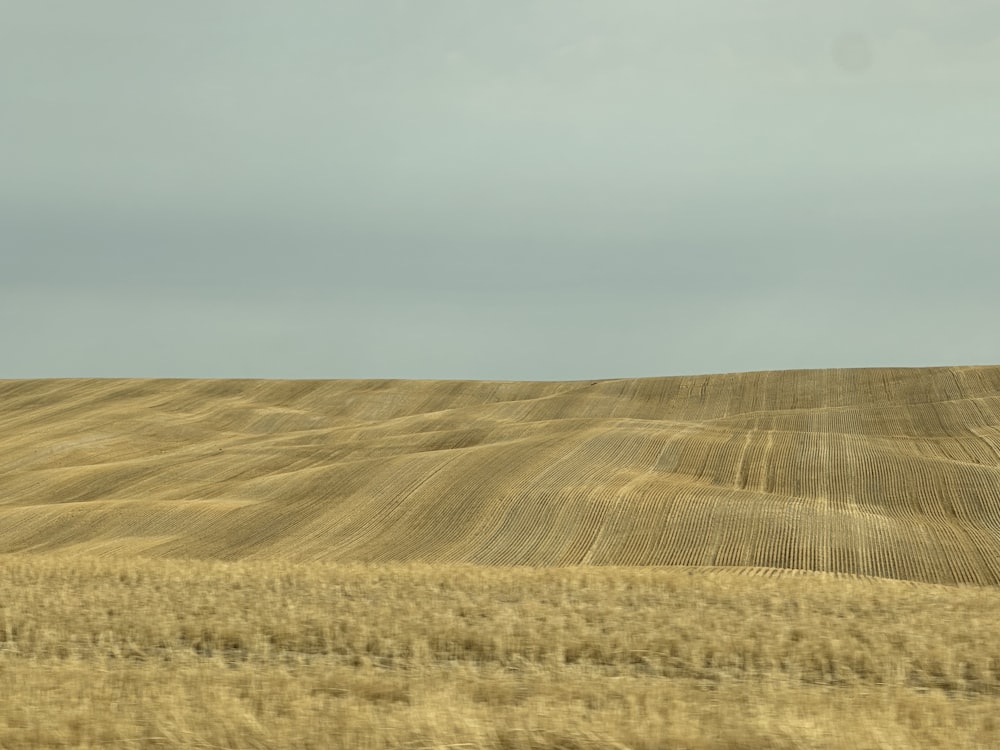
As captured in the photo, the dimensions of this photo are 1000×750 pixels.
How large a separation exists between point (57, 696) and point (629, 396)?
65123mm

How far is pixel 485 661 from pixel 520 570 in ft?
46.0

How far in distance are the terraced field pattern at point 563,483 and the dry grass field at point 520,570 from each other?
205 millimetres

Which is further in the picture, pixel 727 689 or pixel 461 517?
pixel 461 517

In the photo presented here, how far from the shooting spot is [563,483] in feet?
139

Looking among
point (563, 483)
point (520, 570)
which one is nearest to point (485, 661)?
point (520, 570)

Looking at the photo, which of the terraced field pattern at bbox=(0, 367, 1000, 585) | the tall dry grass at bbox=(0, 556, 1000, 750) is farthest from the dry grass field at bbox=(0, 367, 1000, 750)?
the terraced field pattern at bbox=(0, 367, 1000, 585)

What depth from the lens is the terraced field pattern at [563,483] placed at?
35.5m

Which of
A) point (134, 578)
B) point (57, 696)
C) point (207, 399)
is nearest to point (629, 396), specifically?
point (207, 399)

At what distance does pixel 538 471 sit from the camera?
146 feet

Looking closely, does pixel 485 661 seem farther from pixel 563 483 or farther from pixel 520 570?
pixel 563 483

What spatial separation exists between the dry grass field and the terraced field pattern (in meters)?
0.20

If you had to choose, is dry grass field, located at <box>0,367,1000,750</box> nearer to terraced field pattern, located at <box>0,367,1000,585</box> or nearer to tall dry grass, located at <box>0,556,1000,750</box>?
tall dry grass, located at <box>0,556,1000,750</box>

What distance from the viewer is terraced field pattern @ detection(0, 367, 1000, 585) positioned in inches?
1398

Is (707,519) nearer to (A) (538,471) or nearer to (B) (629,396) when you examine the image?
(A) (538,471)
